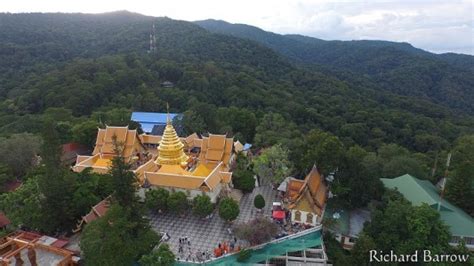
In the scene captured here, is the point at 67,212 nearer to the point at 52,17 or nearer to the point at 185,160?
the point at 185,160

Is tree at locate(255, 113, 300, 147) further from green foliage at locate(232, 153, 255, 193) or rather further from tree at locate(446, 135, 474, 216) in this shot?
tree at locate(446, 135, 474, 216)

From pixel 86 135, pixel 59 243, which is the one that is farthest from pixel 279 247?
pixel 86 135

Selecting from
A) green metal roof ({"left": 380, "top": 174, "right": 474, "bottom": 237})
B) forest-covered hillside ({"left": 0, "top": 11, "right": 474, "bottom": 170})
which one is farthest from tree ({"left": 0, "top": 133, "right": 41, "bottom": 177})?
green metal roof ({"left": 380, "top": 174, "right": 474, "bottom": 237})

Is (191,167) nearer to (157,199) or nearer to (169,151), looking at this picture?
(169,151)

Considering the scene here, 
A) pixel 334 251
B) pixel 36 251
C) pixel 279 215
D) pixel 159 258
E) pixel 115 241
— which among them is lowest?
pixel 36 251

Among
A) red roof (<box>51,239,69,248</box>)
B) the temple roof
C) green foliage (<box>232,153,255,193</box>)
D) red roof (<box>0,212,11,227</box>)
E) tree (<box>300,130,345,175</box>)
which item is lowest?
red roof (<box>51,239,69,248</box>)
